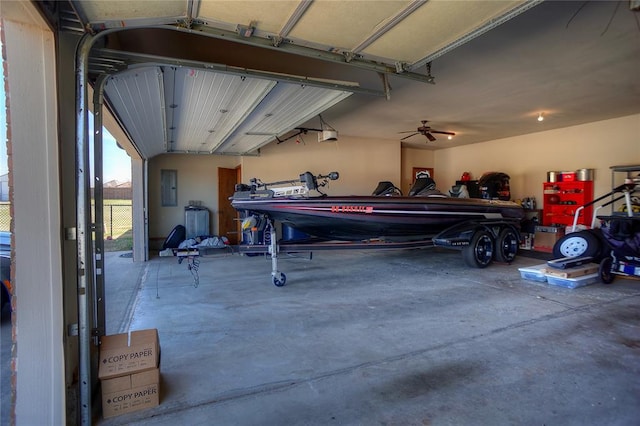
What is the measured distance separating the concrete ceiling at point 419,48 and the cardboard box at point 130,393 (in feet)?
6.53

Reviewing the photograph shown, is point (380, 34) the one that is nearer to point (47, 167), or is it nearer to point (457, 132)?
point (47, 167)

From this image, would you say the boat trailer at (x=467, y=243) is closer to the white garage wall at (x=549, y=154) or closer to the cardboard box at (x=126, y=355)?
the white garage wall at (x=549, y=154)

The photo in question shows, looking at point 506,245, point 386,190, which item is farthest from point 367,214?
point 506,245

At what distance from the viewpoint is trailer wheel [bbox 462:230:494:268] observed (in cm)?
584

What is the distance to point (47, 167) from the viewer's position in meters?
1.73

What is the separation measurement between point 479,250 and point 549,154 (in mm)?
4146

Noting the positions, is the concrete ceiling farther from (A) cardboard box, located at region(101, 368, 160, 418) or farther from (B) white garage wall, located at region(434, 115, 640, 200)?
(A) cardboard box, located at region(101, 368, 160, 418)

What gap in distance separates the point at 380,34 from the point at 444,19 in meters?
0.41

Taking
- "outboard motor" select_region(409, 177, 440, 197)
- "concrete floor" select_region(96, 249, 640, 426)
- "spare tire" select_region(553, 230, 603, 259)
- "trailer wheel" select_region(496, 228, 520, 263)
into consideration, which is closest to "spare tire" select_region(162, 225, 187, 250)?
"concrete floor" select_region(96, 249, 640, 426)

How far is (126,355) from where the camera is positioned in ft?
6.75

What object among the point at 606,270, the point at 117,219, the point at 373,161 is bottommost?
the point at 606,270

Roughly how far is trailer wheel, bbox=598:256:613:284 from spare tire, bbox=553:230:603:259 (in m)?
0.40

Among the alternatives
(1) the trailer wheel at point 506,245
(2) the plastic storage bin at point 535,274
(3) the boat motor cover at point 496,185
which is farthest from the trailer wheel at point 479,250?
(3) the boat motor cover at point 496,185

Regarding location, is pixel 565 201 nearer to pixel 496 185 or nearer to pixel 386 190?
pixel 496 185
